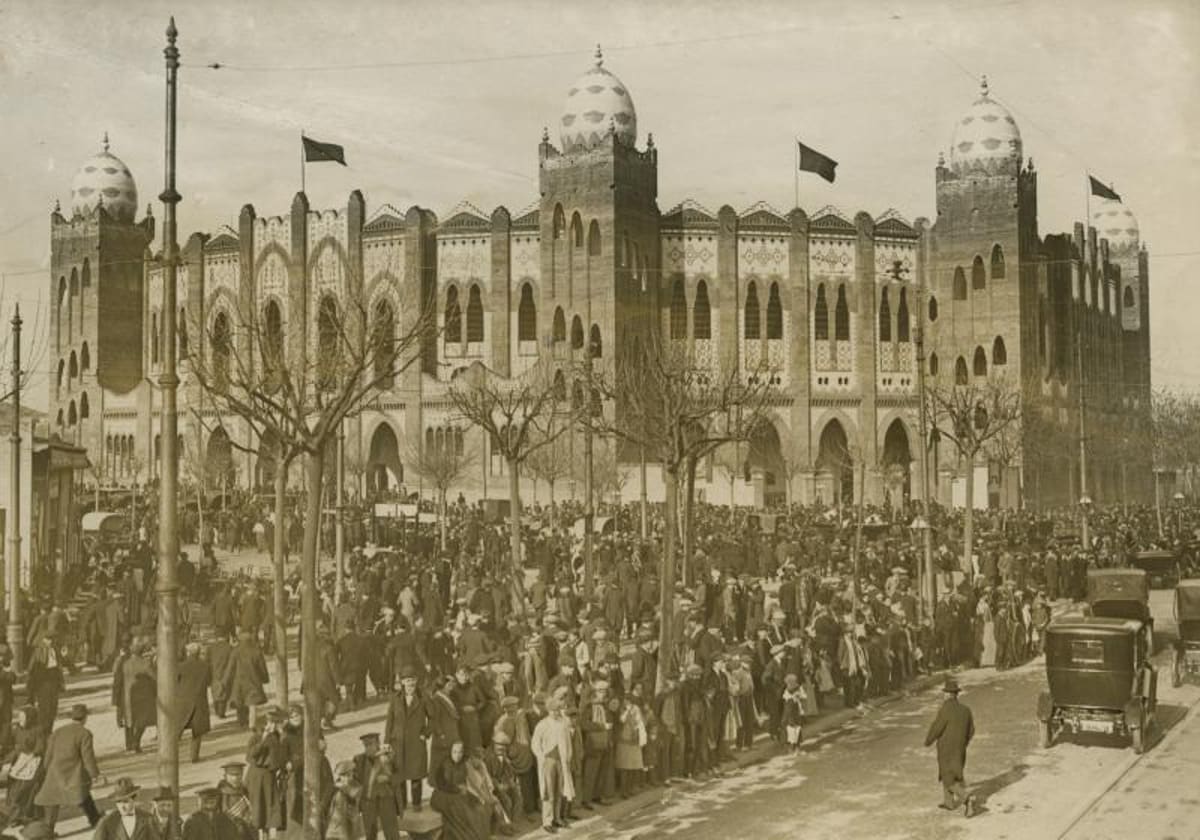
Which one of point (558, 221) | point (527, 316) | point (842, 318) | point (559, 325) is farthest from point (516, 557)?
point (842, 318)

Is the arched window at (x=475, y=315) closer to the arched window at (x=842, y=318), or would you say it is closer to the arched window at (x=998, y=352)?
the arched window at (x=842, y=318)

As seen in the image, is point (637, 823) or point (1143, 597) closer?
point (637, 823)

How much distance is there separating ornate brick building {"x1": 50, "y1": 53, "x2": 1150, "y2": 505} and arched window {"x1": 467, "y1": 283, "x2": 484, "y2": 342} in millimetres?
70

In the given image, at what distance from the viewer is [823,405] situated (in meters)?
56.1

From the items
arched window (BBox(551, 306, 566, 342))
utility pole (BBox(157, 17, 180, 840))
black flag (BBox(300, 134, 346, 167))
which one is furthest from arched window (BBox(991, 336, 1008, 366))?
utility pole (BBox(157, 17, 180, 840))

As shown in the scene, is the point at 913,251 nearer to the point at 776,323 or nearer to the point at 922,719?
the point at 776,323

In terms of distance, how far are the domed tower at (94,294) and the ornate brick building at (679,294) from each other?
110 millimetres

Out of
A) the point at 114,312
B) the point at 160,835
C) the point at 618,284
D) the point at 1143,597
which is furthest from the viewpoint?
the point at 114,312

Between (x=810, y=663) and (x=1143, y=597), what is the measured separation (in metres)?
6.60

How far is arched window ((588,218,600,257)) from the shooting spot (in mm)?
52938

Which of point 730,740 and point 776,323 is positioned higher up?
point 776,323

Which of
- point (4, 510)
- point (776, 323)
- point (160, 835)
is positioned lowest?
point (160, 835)

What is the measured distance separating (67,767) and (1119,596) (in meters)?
16.0

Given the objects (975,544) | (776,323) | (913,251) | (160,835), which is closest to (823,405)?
(776,323)
